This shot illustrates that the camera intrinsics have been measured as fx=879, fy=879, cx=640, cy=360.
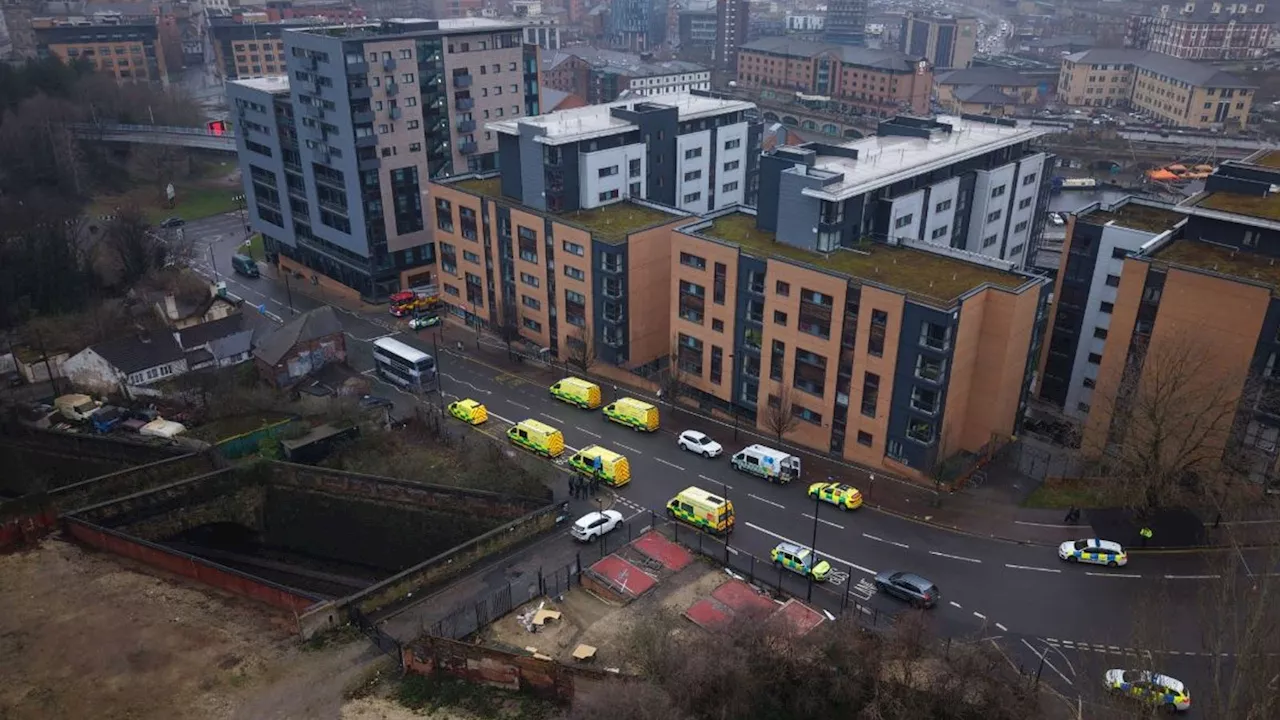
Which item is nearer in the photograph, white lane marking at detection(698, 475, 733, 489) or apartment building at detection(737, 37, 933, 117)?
white lane marking at detection(698, 475, 733, 489)

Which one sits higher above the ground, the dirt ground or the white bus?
the white bus

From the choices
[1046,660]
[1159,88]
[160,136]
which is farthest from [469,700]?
[1159,88]

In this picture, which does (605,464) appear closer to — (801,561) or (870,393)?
(801,561)

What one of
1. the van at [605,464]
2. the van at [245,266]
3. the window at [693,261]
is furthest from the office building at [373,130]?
the van at [605,464]

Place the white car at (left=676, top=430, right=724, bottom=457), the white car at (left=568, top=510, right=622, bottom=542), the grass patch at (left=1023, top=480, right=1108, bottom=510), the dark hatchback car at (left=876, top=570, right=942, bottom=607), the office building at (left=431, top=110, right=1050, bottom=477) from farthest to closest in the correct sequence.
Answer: the white car at (left=676, top=430, right=724, bottom=457)
the office building at (left=431, top=110, right=1050, bottom=477)
the grass patch at (left=1023, top=480, right=1108, bottom=510)
the white car at (left=568, top=510, right=622, bottom=542)
the dark hatchback car at (left=876, top=570, right=942, bottom=607)

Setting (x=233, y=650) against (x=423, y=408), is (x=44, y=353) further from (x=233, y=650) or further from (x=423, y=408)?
(x=233, y=650)

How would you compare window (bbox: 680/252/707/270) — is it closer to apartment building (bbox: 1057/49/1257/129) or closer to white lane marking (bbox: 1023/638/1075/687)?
white lane marking (bbox: 1023/638/1075/687)

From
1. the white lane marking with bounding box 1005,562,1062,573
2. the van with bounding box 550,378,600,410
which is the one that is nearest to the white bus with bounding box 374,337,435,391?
the van with bounding box 550,378,600,410
